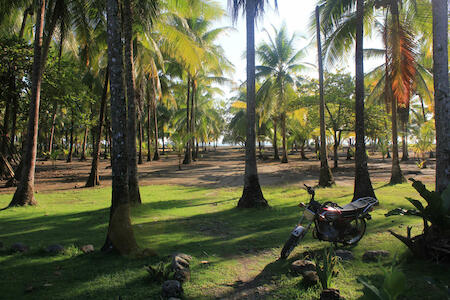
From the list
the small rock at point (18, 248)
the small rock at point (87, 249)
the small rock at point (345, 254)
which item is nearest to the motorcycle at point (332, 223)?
the small rock at point (345, 254)

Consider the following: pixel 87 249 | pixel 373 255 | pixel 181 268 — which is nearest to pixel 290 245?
pixel 373 255

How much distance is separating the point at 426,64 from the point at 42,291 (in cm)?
2053

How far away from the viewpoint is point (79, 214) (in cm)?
826

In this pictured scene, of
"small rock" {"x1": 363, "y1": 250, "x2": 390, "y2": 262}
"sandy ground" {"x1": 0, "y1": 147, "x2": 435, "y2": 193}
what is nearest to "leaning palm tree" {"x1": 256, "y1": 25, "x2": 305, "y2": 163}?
"sandy ground" {"x1": 0, "y1": 147, "x2": 435, "y2": 193}

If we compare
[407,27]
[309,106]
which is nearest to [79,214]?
[407,27]

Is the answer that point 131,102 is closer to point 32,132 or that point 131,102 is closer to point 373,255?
point 32,132

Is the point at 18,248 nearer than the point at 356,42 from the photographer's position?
Yes

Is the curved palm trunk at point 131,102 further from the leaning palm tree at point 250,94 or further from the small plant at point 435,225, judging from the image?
the small plant at point 435,225

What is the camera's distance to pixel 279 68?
25.6 m

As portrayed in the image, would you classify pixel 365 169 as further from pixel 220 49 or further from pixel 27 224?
pixel 220 49

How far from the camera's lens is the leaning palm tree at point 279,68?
80.1 feet

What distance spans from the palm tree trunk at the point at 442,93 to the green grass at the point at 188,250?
1.54 metres

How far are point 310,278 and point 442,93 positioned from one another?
12.9 feet

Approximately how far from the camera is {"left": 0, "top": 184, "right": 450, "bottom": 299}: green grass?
373cm
